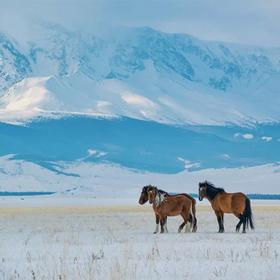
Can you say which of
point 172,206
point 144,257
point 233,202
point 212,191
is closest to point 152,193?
point 172,206

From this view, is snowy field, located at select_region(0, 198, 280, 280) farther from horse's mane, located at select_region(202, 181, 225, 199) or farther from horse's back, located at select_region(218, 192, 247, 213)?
horse's mane, located at select_region(202, 181, 225, 199)

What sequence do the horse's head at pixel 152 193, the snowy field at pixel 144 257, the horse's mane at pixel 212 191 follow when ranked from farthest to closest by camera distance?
the horse's mane at pixel 212 191
the horse's head at pixel 152 193
the snowy field at pixel 144 257

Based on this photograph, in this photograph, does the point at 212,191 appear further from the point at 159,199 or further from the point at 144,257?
the point at 144,257

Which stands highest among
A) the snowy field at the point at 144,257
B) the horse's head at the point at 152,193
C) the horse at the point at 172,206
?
the horse's head at the point at 152,193

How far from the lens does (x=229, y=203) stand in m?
25.5

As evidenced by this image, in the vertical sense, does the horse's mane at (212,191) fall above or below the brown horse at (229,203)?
above

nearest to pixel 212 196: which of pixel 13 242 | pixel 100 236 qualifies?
pixel 100 236

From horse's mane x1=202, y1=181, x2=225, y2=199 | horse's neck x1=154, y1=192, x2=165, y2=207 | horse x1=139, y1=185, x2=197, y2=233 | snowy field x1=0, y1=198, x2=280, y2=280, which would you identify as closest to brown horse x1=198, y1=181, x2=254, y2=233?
horse's mane x1=202, y1=181, x2=225, y2=199

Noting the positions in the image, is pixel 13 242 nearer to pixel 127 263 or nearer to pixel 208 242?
pixel 208 242

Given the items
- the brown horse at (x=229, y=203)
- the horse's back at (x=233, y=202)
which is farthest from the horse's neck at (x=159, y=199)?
the horse's back at (x=233, y=202)

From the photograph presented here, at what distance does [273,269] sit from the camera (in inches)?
577

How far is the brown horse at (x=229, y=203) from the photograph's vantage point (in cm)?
2536

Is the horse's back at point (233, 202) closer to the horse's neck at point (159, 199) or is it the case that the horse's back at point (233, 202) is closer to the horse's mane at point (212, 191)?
the horse's mane at point (212, 191)

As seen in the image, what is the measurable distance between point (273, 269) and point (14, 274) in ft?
14.2
